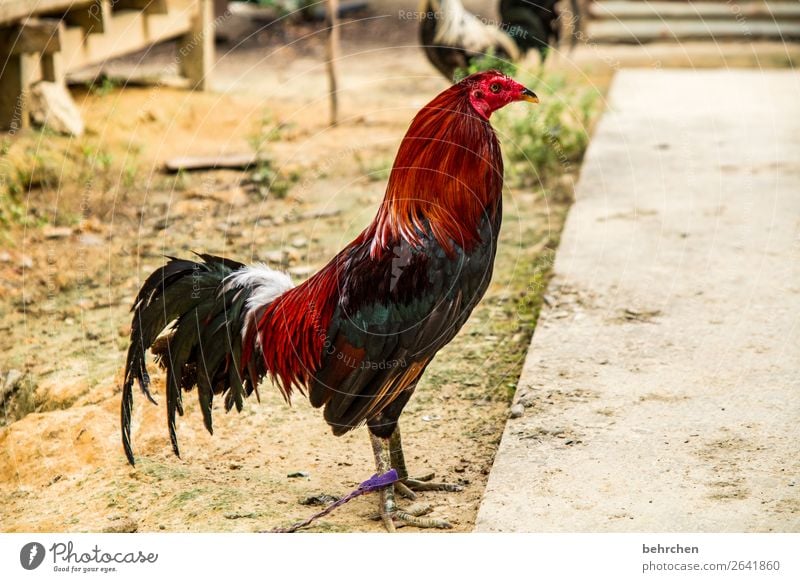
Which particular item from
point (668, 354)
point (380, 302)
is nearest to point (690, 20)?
point (668, 354)

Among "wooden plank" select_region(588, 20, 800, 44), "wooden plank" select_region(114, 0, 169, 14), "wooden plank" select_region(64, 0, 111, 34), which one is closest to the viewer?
"wooden plank" select_region(64, 0, 111, 34)

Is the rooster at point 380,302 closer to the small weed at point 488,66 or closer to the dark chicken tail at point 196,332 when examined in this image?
the dark chicken tail at point 196,332

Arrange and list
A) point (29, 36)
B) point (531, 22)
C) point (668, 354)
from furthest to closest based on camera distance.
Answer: point (531, 22), point (29, 36), point (668, 354)

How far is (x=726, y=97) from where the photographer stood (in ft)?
25.7

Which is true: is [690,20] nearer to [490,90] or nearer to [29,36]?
[29,36]

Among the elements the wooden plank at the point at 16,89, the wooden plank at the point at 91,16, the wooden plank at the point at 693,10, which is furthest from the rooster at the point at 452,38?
the wooden plank at the point at 693,10

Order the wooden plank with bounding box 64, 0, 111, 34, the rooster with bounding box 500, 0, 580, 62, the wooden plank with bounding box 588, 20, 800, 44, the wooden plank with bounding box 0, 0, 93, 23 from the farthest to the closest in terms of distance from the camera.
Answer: the wooden plank with bounding box 588, 20, 800, 44
the rooster with bounding box 500, 0, 580, 62
the wooden plank with bounding box 64, 0, 111, 34
the wooden plank with bounding box 0, 0, 93, 23

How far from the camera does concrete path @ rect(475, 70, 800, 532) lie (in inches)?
113

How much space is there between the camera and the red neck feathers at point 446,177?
2855 mm

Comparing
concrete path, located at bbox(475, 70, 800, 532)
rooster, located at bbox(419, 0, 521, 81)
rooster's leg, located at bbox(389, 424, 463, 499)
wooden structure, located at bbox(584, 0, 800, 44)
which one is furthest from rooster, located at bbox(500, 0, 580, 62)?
rooster's leg, located at bbox(389, 424, 463, 499)

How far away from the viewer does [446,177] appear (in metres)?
2.88

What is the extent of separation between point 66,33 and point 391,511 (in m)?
5.01

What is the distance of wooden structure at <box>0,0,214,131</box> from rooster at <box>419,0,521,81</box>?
7.09ft

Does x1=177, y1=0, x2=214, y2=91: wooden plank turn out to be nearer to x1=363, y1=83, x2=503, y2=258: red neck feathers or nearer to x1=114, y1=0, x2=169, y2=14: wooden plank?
x1=114, y1=0, x2=169, y2=14: wooden plank
